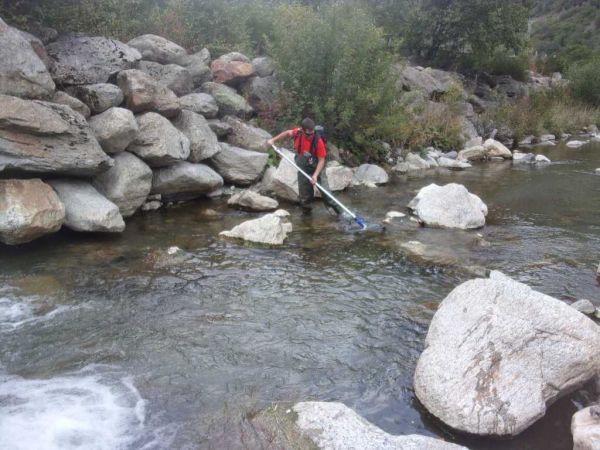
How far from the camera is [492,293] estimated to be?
208 inches

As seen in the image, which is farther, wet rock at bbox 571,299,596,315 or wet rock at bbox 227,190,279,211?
wet rock at bbox 227,190,279,211

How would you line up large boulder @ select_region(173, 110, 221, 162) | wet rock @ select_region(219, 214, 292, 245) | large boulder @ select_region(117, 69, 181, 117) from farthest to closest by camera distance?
large boulder @ select_region(173, 110, 221, 162)
large boulder @ select_region(117, 69, 181, 117)
wet rock @ select_region(219, 214, 292, 245)

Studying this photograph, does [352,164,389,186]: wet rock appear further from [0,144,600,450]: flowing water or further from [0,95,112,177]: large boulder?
[0,95,112,177]: large boulder

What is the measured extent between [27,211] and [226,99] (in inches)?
293

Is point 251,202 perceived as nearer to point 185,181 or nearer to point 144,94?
point 185,181

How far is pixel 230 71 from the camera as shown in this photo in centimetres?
1552

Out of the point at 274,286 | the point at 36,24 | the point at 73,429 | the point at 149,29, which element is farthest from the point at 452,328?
the point at 149,29

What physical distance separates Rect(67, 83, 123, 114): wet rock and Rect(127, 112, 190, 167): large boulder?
0.74m

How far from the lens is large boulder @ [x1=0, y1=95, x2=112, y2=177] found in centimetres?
827

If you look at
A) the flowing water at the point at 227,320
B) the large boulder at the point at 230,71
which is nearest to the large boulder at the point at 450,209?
the flowing water at the point at 227,320

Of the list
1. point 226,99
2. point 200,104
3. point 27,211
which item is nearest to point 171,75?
point 200,104

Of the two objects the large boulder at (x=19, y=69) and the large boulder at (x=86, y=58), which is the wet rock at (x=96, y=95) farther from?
the large boulder at (x=19, y=69)

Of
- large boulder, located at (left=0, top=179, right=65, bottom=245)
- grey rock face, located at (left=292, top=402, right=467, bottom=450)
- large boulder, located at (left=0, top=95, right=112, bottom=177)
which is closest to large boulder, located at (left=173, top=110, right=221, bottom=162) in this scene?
large boulder, located at (left=0, top=95, right=112, bottom=177)

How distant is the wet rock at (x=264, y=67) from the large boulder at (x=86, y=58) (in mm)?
5211
